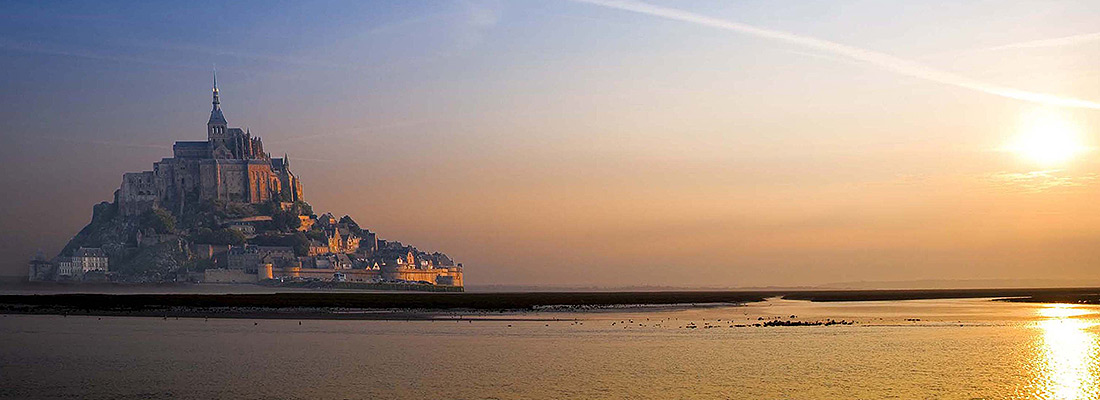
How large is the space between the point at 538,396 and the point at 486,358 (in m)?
9.23

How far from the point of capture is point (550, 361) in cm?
3291

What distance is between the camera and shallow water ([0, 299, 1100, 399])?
26.0m

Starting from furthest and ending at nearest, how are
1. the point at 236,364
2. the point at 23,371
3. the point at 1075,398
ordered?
the point at 236,364
the point at 23,371
the point at 1075,398

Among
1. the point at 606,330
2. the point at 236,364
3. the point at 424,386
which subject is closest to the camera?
the point at 424,386

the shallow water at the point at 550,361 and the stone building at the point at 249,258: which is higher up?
the stone building at the point at 249,258

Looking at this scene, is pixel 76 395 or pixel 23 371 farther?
pixel 23 371

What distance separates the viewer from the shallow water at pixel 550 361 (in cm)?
2600

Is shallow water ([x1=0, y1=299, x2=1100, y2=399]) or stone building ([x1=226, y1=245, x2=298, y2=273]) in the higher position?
stone building ([x1=226, y1=245, x2=298, y2=273])

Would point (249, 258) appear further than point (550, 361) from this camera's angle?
Yes

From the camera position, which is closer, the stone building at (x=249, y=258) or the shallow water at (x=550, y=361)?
the shallow water at (x=550, y=361)

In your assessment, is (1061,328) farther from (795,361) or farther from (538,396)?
(538,396)

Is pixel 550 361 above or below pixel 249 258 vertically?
below

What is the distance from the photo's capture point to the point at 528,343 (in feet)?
132

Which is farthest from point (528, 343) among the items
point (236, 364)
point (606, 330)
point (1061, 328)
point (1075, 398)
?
point (1061, 328)
